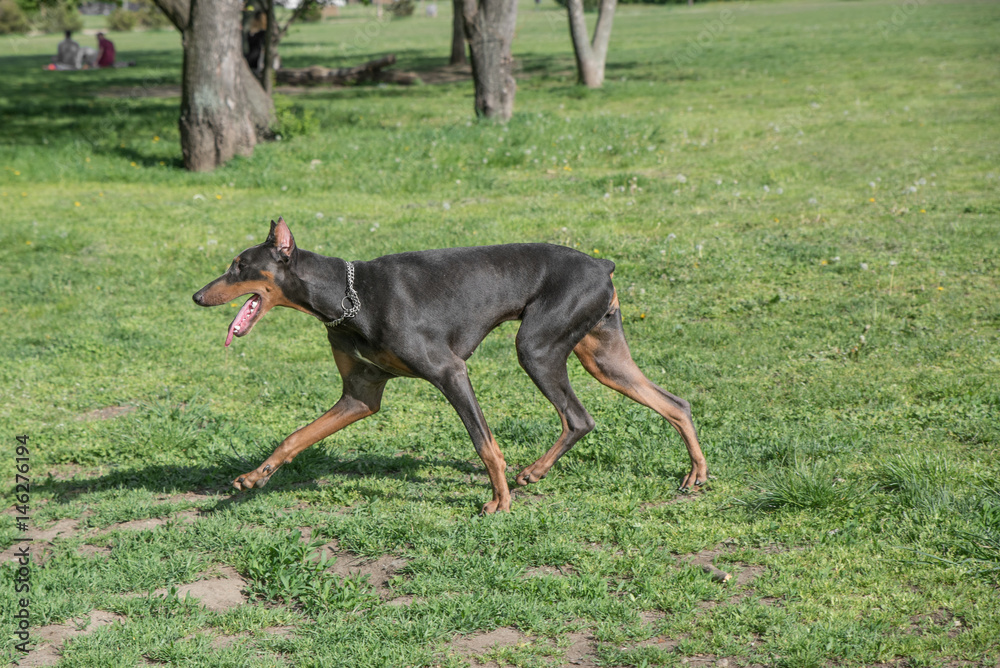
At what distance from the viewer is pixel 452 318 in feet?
15.8

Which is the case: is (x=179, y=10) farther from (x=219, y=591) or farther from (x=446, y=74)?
(x=446, y=74)

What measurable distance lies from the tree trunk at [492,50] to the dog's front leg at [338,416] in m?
10.4

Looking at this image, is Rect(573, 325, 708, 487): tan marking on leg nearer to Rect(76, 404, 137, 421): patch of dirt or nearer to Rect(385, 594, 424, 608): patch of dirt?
Rect(385, 594, 424, 608): patch of dirt

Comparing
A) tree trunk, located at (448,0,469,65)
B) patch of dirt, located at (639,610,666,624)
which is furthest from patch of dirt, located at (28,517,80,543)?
tree trunk, located at (448,0,469,65)

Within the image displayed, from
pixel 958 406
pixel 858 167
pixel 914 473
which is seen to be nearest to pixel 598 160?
pixel 858 167

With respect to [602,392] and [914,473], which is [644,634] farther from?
[602,392]

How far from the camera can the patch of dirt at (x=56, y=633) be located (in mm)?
3785

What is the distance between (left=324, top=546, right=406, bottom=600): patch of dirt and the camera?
4355 mm

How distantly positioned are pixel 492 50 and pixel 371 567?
11498 mm

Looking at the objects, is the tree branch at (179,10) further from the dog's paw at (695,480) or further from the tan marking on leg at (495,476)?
the dog's paw at (695,480)

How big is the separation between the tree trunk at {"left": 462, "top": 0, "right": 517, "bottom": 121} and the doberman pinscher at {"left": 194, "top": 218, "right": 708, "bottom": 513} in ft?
33.5

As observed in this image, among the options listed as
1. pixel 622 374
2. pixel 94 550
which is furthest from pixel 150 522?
pixel 622 374

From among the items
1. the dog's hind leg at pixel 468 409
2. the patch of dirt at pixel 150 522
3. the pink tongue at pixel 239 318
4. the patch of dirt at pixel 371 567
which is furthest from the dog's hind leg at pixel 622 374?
the patch of dirt at pixel 150 522

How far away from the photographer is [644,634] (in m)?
3.84
